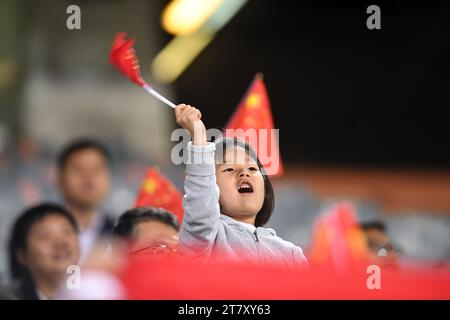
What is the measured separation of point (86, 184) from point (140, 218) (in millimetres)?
649

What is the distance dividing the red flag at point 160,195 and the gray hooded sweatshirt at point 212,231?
224 millimetres

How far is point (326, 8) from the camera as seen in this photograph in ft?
11.8

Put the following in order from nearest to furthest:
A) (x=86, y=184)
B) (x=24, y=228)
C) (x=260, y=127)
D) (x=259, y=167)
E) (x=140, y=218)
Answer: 1. (x=259, y=167)
2. (x=140, y=218)
3. (x=260, y=127)
4. (x=24, y=228)
5. (x=86, y=184)

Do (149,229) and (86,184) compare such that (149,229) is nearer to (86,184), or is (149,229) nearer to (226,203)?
(226,203)

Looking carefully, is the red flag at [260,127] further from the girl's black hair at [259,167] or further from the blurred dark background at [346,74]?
the blurred dark background at [346,74]

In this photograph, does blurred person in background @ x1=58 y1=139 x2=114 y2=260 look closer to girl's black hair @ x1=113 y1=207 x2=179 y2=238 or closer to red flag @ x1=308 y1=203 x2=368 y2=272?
girl's black hair @ x1=113 y1=207 x2=179 y2=238

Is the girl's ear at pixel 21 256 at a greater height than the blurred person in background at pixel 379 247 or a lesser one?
lesser

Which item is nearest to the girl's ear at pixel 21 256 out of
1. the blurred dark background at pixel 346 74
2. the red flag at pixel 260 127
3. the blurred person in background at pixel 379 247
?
the red flag at pixel 260 127

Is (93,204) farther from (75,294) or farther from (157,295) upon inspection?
(157,295)

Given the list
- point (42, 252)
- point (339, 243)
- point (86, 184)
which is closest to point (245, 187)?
point (42, 252)

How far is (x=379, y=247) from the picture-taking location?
2.59 m

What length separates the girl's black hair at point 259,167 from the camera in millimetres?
1973

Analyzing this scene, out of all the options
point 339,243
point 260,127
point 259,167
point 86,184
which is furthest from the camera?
point 86,184

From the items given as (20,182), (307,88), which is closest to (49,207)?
(20,182)
